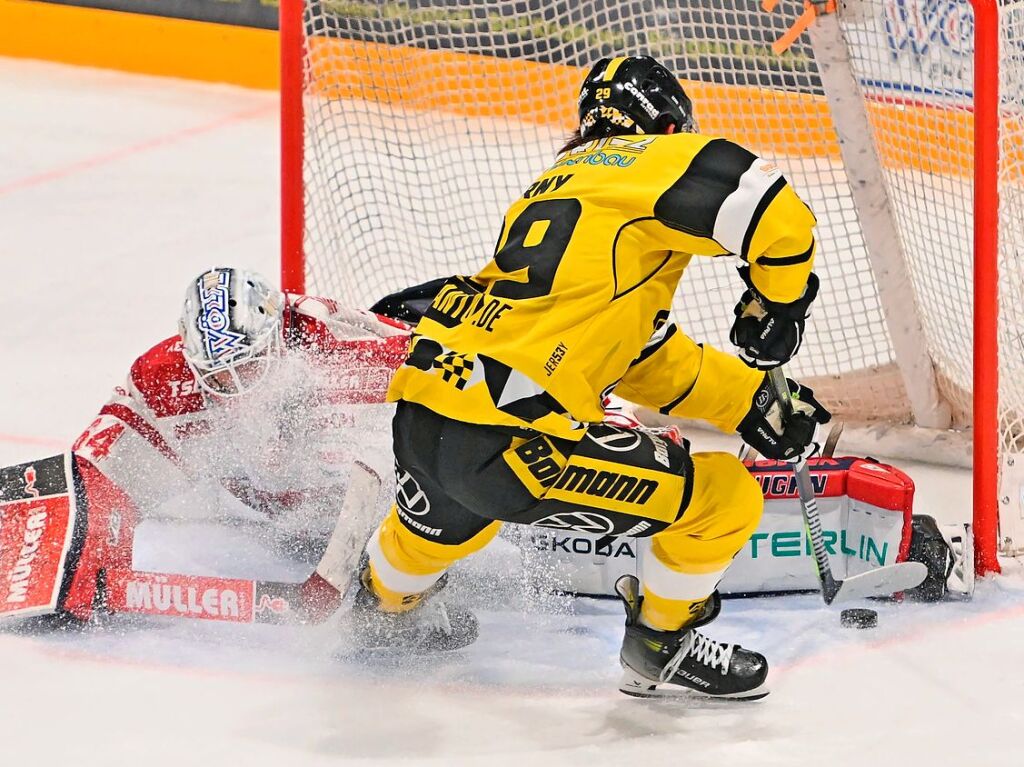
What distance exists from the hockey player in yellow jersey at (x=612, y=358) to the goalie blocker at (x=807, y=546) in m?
0.33

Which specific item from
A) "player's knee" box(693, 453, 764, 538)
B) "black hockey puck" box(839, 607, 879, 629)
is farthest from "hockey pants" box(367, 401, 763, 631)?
"black hockey puck" box(839, 607, 879, 629)

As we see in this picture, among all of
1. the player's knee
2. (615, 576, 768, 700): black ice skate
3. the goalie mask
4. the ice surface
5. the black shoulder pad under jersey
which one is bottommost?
the ice surface

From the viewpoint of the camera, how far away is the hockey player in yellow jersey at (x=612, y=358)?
2.43 m

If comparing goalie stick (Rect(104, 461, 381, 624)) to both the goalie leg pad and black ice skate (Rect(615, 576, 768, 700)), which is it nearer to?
the goalie leg pad

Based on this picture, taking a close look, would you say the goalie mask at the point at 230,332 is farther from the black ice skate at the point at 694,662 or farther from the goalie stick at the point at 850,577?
the goalie stick at the point at 850,577

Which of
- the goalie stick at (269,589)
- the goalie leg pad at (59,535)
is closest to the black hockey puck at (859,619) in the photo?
the goalie stick at (269,589)

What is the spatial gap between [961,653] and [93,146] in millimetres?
4396

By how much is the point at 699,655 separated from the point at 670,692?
0.40ft


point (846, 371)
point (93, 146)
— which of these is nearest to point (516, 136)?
point (846, 371)

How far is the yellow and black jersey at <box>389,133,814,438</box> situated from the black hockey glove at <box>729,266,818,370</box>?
4cm

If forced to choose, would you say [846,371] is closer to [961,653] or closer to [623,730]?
[961,653]

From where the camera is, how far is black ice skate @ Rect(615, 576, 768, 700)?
9.04ft

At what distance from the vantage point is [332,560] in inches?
117

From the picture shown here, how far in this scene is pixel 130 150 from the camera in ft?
20.5
